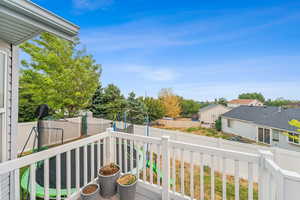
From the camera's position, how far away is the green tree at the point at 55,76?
6891mm

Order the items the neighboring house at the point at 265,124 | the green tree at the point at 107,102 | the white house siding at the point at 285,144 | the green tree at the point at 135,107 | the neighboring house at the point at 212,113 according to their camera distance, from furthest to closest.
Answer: the neighboring house at the point at 212,113 → the green tree at the point at 135,107 → the green tree at the point at 107,102 → the neighboring house at the point at 265,124 → the white house siding at the point at 285,144

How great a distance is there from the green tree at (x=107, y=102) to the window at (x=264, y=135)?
44.8ft

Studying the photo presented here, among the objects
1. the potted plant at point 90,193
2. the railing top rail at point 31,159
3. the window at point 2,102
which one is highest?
the window at point 2,102

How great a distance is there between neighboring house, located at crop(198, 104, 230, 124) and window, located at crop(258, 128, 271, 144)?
7.39 m

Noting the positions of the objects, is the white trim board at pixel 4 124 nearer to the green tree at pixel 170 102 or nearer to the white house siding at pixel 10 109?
the white house siding at pixel 10 109

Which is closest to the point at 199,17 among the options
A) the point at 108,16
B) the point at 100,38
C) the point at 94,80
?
the point at 108,16

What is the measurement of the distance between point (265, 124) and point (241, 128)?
2.95 metres

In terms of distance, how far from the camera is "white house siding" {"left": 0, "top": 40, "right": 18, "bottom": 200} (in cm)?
190

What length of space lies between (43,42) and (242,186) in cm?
1120

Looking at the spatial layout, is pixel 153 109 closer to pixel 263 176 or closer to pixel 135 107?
pixel 135 107

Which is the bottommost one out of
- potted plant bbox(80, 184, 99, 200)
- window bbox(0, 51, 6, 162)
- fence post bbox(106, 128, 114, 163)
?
potted plant bbox(80, 184, 99, 200)

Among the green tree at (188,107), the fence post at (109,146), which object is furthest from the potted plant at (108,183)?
the green tree at (188,107)

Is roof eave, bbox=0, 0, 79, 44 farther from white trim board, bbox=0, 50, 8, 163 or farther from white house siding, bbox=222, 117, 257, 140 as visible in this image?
Result: white house siding, bbox=222, 117, 257, 140

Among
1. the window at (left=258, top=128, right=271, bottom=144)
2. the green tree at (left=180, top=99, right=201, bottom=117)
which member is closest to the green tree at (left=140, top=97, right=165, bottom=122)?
the green tree at (left=180, top=99, right=201, bottom=117)
